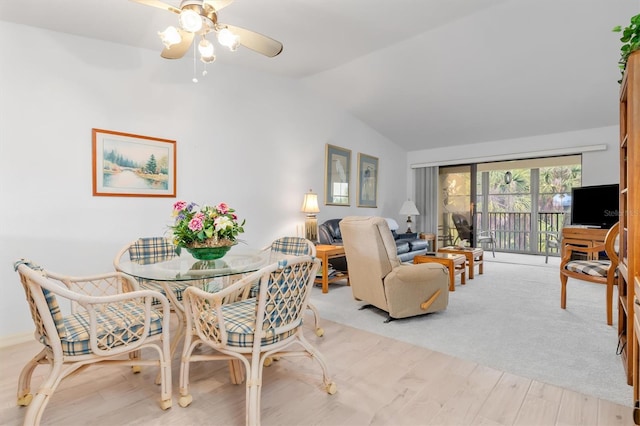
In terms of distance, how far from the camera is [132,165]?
10.5 ft

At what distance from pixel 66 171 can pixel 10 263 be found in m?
0.82

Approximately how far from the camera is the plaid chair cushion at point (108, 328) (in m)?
1.49

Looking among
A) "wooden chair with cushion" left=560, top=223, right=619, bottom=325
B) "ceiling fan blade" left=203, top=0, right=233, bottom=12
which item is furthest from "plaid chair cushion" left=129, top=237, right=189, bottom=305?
"wooden chair with cushion" left=560, top=223, right=619, bottom=325

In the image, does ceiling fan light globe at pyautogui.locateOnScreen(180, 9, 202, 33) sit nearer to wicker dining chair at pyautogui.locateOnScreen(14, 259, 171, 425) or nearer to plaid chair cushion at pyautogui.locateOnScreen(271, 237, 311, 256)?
wicker dining chair at pyautogui.locateOnScreen(14, 259, 171, 425)

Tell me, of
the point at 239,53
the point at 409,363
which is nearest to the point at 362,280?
the point at 409,363

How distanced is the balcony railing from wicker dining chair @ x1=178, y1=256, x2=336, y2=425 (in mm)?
6414

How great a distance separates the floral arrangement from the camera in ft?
6.88

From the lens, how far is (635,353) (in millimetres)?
1578

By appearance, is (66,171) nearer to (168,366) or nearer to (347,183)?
(168,366)

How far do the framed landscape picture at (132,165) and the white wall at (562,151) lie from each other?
5427 mm

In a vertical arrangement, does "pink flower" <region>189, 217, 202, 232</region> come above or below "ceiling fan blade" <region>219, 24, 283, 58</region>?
below

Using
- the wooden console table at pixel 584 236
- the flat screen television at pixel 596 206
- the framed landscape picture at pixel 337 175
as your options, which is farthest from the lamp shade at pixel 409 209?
the wooden console table at pixel 584 236

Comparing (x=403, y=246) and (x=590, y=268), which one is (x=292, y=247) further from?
(x=403, y=246)

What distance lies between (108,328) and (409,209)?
5.96 m
